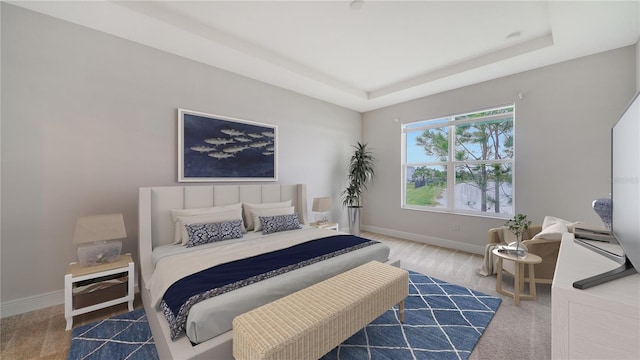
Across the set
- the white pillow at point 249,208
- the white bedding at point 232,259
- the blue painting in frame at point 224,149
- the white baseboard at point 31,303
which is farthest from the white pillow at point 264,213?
the white baseboard at point 31,303

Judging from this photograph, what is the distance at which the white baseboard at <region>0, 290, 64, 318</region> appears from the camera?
2207 mm

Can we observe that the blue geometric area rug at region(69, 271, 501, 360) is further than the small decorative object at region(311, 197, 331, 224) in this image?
No

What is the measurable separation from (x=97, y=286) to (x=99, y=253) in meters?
0.31

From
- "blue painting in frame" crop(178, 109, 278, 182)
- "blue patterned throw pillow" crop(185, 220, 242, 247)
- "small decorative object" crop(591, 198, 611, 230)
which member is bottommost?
"blue patterned throw pillow" crop(185, 220, 242, 247)

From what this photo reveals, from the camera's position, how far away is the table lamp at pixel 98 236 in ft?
7.14

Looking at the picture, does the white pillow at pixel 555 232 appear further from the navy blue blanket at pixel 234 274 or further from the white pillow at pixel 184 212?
the white pillow at pixel 184 212

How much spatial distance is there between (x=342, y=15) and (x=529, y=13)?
1.98 m

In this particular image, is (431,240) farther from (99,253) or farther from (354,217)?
(99,253)

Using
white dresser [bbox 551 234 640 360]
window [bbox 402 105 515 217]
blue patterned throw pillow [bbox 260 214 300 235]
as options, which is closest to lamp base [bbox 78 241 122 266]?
blue patterned throw pillow [bbox 260 214 300 235]

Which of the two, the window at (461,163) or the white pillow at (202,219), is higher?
the window at (461,163)

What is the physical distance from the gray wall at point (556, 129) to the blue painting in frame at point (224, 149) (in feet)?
10.6

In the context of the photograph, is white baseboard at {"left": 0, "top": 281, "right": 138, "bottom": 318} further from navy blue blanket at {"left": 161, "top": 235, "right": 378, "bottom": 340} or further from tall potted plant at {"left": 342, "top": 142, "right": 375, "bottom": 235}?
tall potted plant at {"left": 342, "top": 142, "right": 375, "bottom": 235}

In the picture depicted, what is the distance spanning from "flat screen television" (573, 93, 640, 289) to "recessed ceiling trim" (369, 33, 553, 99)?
255 cm

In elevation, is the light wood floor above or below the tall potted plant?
below
